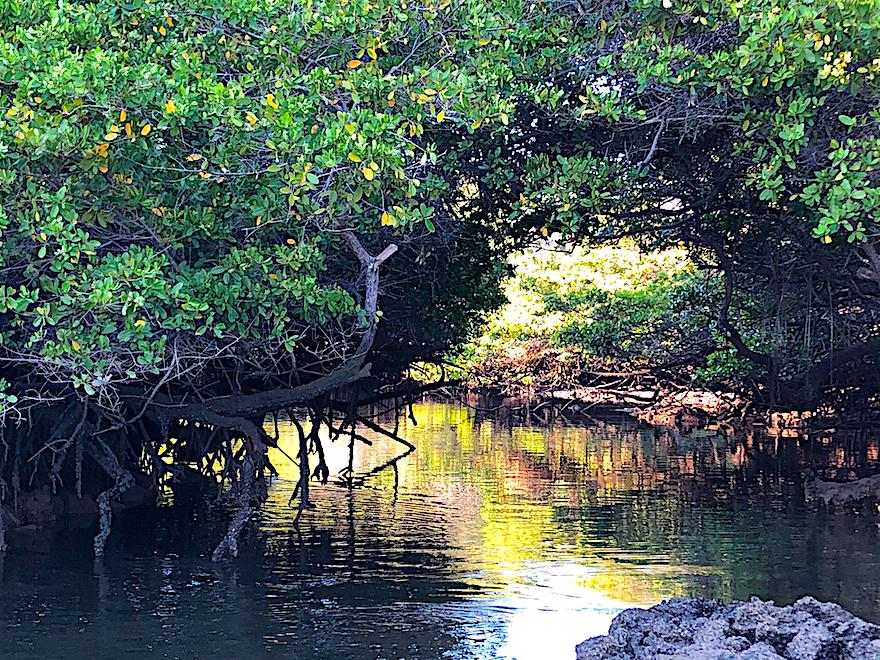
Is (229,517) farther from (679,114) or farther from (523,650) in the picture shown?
(679,114)

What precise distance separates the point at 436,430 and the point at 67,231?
17511 millimetres

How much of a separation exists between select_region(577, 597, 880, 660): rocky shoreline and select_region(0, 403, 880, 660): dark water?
0.91 m

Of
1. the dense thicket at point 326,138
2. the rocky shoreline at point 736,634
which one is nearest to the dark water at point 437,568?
the rocky shoreline at point 736,634

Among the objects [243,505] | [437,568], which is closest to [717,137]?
[437,568]

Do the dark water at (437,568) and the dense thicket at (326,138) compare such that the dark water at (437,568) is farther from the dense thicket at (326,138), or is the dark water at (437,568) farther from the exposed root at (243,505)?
the dense thicket at (326,138)

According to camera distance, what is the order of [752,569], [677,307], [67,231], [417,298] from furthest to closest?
[677,307]
[417,298]
[752,569]
[67,231]

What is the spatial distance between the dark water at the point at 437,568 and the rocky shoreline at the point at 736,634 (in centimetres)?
91

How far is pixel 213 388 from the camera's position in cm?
977

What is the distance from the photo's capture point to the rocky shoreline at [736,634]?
521cm

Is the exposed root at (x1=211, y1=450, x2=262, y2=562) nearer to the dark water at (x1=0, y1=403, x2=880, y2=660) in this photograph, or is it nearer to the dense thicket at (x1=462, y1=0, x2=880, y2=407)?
the dark water at (x1=0, y1=403, x2=880, y2=660)

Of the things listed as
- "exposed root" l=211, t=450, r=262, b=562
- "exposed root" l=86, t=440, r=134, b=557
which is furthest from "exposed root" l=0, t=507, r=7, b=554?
"exposed root" l=211, t=450, r=262, b=562

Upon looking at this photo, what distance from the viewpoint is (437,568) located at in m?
9.16

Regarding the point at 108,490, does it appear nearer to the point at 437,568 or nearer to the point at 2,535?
the point at 2,535

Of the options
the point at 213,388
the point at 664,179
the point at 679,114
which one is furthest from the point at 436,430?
the point at 679,114
